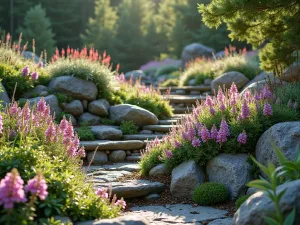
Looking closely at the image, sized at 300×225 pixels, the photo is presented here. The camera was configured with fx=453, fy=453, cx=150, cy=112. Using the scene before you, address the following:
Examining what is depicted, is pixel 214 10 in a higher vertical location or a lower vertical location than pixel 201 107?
higher

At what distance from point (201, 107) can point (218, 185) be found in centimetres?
167

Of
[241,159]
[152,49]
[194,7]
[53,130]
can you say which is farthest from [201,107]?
[152,49]

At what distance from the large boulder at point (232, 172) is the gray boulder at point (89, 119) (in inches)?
159

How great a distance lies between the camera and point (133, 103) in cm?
1063

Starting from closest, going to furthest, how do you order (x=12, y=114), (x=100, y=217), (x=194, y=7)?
1. (x=100, y=217)
2. (x=12, y=114)
3. (x=194, y=7)

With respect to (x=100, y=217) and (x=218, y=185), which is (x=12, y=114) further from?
(x=218, y=185)

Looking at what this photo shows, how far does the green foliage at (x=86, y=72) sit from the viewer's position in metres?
10.1

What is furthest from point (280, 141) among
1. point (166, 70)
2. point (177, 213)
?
point (166, 70)

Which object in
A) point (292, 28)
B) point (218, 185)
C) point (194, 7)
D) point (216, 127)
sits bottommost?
point (218, 185)

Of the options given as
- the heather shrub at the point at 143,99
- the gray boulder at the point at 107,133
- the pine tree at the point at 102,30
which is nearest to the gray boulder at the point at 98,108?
the heather shrub at the point at 143,99

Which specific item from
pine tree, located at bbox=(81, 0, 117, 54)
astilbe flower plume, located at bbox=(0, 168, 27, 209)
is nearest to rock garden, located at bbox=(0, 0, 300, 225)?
astilbe flower plume, located at bbox=(0, 168, 27, 209)

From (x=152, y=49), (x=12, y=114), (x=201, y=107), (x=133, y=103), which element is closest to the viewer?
(x=12, y=114)

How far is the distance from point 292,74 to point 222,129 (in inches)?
145

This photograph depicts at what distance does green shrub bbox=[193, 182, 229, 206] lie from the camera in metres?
5.84
